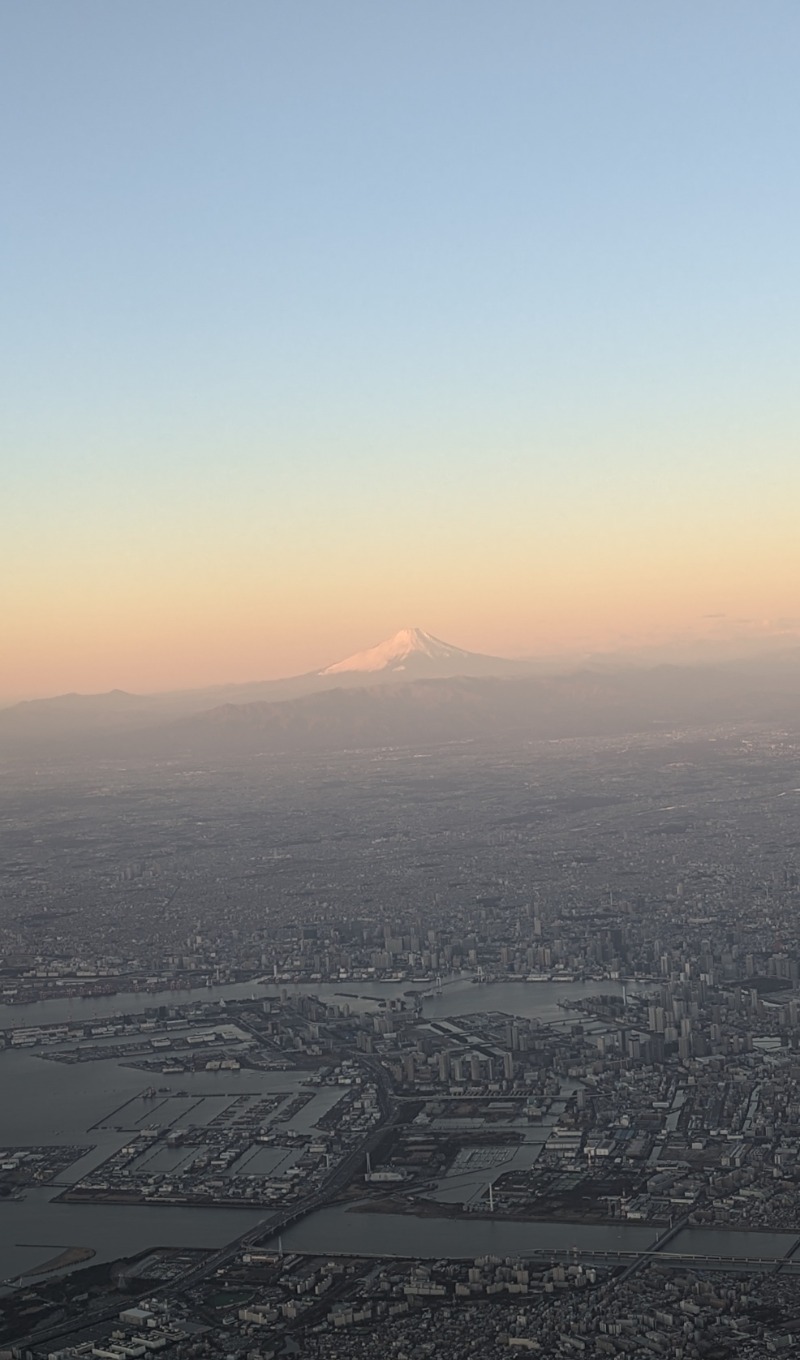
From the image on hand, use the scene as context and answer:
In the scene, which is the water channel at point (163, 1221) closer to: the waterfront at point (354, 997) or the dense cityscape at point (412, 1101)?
the dense cityscape at point (412, 1101)

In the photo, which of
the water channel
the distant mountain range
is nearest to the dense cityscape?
the water channel

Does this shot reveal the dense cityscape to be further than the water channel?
No

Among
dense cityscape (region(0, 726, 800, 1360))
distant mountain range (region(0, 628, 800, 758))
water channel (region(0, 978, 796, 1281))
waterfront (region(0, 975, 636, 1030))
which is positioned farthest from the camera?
distant mountain range (region(0, 628, 800, 758))

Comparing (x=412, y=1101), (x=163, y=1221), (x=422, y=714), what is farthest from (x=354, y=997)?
(x=422, y=714)

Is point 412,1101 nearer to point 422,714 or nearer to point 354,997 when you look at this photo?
point 354,997

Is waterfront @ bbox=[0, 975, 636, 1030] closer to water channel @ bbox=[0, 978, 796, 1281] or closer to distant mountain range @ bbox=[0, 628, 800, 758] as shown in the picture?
water channel @ bbox=[0, 978, 796, 1281]

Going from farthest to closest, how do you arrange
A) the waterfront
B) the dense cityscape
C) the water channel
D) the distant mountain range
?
the distant mountain range → the waterfront → the water channel → the dense cityscape

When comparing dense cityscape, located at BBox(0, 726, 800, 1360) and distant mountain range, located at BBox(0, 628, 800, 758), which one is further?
distant mountain range, located at BBox(0, 628, 800, 758)

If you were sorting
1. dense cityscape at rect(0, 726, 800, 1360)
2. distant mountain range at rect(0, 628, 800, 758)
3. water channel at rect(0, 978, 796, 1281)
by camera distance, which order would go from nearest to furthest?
1. dense cityscape at rect(0, 726, 800, 1360)
2. water channel at rect(0, 978, 796, 1281)
3. distant mountain range at rect(0, 628, 800, 758)

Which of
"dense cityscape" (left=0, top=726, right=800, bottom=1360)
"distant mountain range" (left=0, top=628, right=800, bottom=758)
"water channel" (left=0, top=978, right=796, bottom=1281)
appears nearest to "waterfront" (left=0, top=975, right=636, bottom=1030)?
"dense cityscape" (left=0, top=726, right=800, bottom=1360)

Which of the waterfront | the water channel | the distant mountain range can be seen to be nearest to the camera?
the water channel

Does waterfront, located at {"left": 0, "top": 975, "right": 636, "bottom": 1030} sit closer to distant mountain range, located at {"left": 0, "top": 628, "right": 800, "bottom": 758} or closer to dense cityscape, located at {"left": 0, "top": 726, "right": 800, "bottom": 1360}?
dense cityscape, located at {"left": 0, "top": 726, "right": 800, "bottom": 1360}
